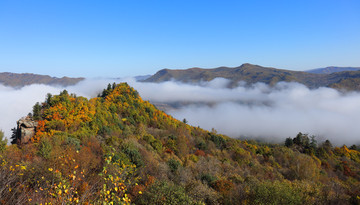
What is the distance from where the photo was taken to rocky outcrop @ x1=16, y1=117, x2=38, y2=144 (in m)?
28.5

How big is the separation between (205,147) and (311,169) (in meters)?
23.5

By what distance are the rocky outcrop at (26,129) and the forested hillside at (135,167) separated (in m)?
0.95

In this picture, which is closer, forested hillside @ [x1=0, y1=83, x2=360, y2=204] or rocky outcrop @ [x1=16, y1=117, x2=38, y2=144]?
forested hillside @ [x1=0, y1=83, x2=360, y2=204]

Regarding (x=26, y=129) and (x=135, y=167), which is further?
(x=26, y=129)

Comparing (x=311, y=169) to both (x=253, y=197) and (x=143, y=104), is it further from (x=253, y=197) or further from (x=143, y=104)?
(x=143, y=104)

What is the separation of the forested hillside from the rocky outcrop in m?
0.95

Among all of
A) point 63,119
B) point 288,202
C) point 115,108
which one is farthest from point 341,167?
point 63,119

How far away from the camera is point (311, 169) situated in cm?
3309

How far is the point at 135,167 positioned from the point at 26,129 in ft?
71.6

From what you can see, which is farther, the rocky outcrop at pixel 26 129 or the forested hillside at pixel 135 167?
the rocky outcrop at pixel 26 129

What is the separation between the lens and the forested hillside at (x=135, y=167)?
832 cm

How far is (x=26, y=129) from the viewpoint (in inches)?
1170

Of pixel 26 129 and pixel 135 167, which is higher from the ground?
pixel 26 129

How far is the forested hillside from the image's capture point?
8.32 metres
